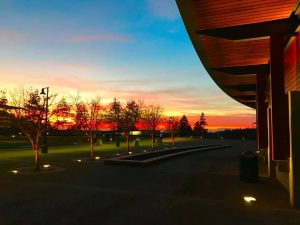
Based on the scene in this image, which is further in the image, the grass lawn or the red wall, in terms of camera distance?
the grass lawn

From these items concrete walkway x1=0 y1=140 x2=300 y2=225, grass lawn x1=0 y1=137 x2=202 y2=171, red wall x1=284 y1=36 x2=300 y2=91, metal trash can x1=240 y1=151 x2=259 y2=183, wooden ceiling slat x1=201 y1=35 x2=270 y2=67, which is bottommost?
concrete walkway x1=0 y1=140 x2=300 y2=225

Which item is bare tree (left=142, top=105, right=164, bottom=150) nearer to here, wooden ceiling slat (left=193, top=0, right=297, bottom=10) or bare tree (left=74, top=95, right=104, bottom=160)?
bare tree (left=74, top=95, right=104, bottom=160)

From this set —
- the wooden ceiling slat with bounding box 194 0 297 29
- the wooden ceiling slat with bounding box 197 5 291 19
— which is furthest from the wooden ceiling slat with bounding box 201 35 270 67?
the wooden ceiling slat with bounding box 197 5 291 19

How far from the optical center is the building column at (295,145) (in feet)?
28.7

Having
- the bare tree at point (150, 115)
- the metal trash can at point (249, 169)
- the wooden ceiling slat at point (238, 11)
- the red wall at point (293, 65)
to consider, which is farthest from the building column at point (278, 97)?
the bare tree at point (150, 115)


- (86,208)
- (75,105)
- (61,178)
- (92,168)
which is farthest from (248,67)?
(75,105)

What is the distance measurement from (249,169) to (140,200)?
5.58 metres

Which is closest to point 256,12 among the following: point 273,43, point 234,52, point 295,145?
point 273,43

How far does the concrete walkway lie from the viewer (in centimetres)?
753

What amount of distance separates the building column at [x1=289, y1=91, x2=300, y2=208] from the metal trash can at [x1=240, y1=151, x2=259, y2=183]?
3.95 meters

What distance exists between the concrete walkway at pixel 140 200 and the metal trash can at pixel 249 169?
345 mm

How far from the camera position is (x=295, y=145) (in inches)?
344

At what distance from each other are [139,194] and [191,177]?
4.43 meters

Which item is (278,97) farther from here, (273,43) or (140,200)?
(140,200)
